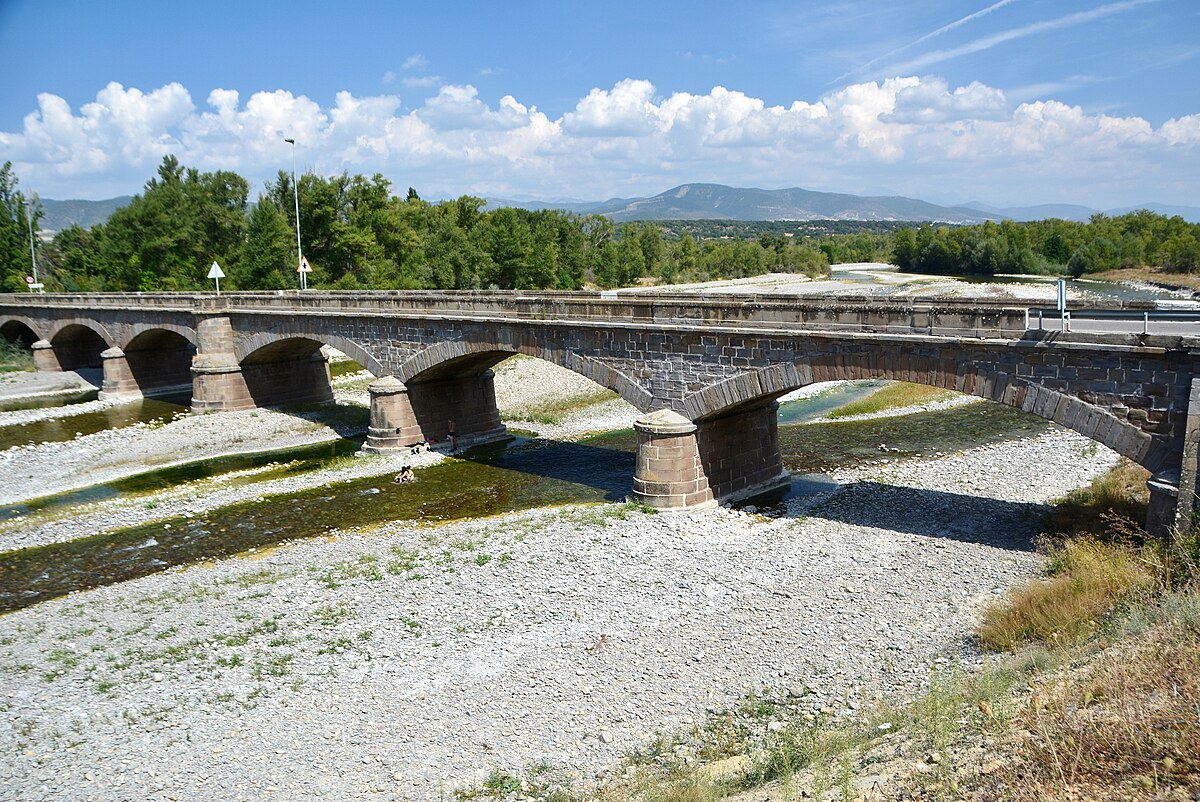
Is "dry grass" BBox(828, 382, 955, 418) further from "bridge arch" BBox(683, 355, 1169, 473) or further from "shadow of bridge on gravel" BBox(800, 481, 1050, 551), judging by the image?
"bridge arch" BBox(683, 355, 1169, 473)

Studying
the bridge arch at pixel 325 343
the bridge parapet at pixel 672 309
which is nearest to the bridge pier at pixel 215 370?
the bridge arch at pixel 325 343

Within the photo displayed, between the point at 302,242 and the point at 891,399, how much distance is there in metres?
49.5

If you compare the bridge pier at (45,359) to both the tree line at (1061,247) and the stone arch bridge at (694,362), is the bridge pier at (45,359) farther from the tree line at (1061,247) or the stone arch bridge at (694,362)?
the tree line at (1061,247)

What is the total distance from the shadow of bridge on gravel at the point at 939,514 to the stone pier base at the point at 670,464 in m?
3.13

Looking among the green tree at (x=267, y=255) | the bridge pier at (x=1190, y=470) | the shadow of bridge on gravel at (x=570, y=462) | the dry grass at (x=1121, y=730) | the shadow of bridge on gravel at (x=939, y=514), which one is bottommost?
the shadow of bridge on gravel at (x=570, y=462)

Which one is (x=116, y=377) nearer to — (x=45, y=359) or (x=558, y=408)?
(x=45, y=359)

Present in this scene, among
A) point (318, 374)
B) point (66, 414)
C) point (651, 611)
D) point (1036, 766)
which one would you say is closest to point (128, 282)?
point (66, 414)

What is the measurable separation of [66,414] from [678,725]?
143 ft

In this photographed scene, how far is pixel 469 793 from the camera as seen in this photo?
10703mm

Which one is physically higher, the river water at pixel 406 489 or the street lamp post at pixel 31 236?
the street lamp post at pixel 31 236

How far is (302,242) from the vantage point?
67125mm

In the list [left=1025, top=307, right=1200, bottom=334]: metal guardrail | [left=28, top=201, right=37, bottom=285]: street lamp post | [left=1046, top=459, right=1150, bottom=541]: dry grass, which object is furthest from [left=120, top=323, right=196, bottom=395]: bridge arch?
[left=1046, top=459, right=1150, bottom=541]: dry grass

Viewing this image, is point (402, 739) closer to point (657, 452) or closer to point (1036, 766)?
point (1036, 766)

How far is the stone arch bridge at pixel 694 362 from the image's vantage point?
15805 millimetres
